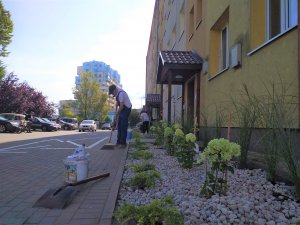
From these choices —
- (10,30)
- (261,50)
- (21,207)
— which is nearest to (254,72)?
(261,50)

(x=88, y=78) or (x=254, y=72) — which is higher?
(x=88, y=78)

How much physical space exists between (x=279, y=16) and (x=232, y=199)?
4373mm

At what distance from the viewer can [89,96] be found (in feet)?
261

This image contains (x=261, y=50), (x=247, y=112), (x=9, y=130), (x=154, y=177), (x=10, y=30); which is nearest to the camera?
(x=154, y=177)

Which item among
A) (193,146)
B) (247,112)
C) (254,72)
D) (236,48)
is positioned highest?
(236,48)

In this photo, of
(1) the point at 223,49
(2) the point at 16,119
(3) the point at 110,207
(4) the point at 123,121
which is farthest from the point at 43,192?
(2) the point at 16,119

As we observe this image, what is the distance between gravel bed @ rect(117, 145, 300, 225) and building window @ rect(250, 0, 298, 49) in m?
3.08

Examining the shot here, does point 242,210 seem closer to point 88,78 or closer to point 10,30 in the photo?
point 10,30

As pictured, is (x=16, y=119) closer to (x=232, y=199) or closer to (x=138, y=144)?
(x=138, y=144)

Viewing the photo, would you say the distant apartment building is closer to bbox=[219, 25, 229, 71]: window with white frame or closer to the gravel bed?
bbox=[219, 25, 229, 71]: window with white frame

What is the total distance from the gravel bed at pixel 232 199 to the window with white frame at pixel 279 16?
9.18 feet

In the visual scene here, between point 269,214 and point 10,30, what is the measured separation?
124 feet

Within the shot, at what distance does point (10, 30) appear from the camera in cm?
3684

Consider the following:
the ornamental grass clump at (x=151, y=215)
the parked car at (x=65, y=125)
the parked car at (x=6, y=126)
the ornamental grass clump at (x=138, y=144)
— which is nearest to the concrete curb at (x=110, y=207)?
the ornamental grass clump at (x=151, y=215)
